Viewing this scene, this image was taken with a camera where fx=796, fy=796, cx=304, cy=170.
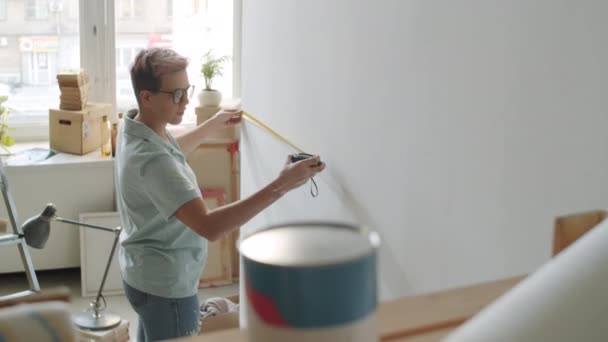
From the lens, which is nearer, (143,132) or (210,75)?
(143,132)

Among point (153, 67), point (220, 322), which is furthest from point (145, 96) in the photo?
point (220, 322)

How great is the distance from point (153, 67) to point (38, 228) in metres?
1.79

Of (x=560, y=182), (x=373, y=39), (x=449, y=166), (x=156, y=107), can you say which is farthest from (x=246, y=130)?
(x=560, y=182)

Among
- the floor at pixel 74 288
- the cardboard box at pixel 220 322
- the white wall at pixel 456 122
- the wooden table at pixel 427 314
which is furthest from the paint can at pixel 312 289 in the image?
the floor at pixel 74 288

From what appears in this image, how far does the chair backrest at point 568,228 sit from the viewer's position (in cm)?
87

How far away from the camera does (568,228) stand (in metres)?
0.88


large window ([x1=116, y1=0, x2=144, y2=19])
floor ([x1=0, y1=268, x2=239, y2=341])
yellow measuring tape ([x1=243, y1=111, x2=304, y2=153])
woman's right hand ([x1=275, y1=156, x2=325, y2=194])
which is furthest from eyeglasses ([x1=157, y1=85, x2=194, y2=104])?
large window ([x1=116, y1=0, x2=144, y2=19])

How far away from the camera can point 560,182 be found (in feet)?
4.35

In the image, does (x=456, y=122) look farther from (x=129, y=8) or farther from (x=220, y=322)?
(x=129, y=8)

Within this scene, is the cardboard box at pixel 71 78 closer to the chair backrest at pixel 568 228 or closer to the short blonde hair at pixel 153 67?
the short blonde hair at pixel 153 67

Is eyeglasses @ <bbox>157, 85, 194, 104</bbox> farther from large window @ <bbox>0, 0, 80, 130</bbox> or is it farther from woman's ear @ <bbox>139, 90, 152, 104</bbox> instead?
large window @ <bbox>0, 0, 80, 130</bbox>

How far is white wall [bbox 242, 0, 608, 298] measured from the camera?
128 cm

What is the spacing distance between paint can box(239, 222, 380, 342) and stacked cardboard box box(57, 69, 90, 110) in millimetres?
4634

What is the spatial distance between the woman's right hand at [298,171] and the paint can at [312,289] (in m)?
1.68
